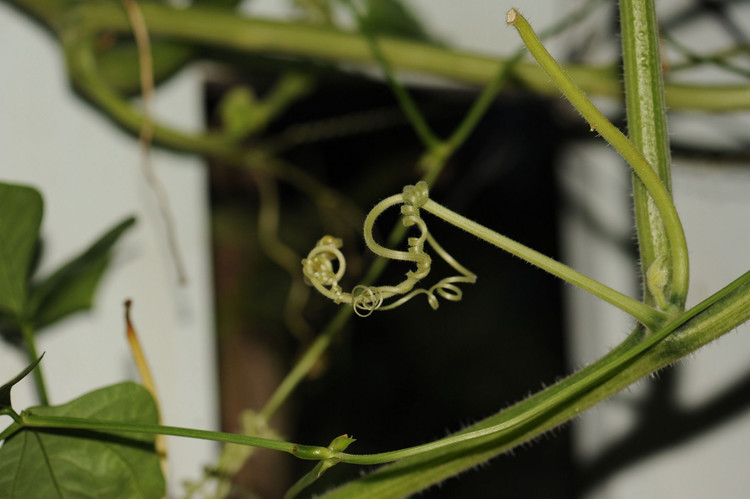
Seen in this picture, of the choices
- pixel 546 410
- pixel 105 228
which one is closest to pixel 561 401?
pixel 546 410

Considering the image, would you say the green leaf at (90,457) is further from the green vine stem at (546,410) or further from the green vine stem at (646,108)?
the green vine stem at (646,108)

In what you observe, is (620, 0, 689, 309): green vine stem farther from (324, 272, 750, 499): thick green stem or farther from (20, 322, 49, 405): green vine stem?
(20, 322, 49, 405): green vine stem

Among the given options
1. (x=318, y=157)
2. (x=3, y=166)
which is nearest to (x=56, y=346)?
(x=3, y=166)

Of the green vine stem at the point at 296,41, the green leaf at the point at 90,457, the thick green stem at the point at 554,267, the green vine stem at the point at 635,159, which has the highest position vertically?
the green vine stem at the point at 296,41

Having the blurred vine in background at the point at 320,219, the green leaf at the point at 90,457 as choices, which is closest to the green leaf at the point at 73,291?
the blurred vine in background at the point at 320,219

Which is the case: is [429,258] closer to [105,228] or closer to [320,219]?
[105,228]

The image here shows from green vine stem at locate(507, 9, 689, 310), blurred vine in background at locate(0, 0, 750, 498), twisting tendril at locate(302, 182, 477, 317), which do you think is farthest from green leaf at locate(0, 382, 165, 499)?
green vine stem at locate(507, 9, 689, 310)

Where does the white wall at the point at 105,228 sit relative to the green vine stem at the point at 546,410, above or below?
above
